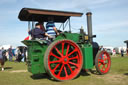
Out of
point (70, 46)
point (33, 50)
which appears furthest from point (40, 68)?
point (70, 46)

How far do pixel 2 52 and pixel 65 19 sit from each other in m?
3.96

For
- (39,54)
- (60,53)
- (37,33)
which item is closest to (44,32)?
(37,33)

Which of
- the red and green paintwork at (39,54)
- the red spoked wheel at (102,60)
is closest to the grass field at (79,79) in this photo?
the red spoked wheel at (102,60)

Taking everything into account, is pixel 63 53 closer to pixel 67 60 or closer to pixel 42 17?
pixel 67 60

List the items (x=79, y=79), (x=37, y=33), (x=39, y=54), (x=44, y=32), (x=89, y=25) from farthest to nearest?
(x=89, y=25) → (x=44, y=32) → (x=37, y=33) → (x=79, y=79) → (x=39, y=54)

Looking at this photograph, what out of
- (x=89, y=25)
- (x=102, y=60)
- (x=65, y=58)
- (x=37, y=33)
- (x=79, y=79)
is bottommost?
(x=79, y=79)

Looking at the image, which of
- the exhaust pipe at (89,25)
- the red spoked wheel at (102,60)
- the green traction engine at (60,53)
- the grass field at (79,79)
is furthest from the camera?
the exhaust pipe at (89,25)

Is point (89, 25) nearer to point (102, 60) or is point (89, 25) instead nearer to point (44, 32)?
point (102, 60)

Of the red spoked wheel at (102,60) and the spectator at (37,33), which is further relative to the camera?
the red spoked wheel at (102,60)

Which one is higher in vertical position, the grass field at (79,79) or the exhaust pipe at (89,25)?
the exhaust pipe at (89,25)

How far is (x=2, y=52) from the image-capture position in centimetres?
811

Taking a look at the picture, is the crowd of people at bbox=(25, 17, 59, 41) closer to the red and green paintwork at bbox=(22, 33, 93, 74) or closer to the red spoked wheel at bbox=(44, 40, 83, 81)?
the red and green paintwork at bbox=(22, 33, 93, 74)

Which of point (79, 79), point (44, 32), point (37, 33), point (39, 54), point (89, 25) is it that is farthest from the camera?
point (89, 25)

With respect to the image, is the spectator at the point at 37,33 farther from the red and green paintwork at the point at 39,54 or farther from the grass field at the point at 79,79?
the grass field at the point at 79,79
